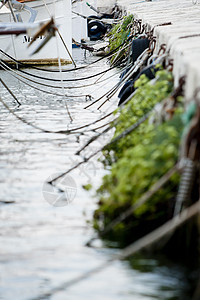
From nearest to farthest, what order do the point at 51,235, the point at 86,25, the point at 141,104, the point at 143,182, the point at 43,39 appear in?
the point at 143,182
the point at 51,235
the point at 141,104
the point at 43,39
the point at 86,25

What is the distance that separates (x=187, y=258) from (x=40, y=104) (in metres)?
8.56

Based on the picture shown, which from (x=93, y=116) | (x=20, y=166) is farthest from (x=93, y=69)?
(x=20, y=166)

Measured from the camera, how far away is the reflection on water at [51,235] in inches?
186

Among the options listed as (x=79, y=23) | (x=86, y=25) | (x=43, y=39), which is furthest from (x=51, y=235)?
(x=86, y=25)

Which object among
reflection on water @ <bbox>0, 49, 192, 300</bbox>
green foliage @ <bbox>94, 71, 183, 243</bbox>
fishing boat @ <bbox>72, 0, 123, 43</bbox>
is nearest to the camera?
reflection on water @ <bbox>0, 49, 192, 300</bbox>

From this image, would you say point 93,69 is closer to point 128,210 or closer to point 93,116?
point 93,116

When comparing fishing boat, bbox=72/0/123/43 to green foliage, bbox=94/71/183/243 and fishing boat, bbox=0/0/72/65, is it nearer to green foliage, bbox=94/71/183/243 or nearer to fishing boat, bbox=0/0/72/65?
fishing boat, bbox=0/0/72/65

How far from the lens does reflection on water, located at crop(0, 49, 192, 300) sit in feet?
15.5

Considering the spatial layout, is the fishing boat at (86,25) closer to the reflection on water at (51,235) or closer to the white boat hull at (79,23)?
the white boat hull at (79,23)

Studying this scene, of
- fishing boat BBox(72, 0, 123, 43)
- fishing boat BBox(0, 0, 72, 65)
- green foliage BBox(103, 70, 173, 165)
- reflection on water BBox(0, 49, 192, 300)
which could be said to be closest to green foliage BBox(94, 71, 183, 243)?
reflection on water BBox(0, 49, 192, 300)

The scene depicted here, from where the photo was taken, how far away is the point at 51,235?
5.79 metres

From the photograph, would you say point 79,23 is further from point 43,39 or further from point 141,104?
point 141,104

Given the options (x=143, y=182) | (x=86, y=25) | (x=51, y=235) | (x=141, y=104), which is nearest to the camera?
(x=143, y=182)

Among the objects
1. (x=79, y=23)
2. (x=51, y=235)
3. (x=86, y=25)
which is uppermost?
(x=51, y=235)
